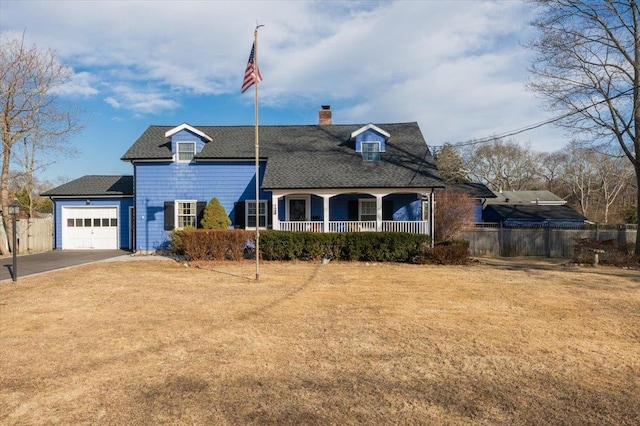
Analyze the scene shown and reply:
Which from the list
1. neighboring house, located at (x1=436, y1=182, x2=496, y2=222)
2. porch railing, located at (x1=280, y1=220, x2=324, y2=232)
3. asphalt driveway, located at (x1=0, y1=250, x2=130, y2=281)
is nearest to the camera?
asphalt driveway, located at (x1=0, y1=250, x2=130, y2=281)

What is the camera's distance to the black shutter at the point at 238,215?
1862 centimetres

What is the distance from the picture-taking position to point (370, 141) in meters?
19.3

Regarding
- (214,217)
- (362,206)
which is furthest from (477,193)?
(214,217)

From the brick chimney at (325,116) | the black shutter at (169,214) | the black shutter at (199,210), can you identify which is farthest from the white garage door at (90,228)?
the brick chimney at (325,116)

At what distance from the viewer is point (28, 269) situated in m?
13.4

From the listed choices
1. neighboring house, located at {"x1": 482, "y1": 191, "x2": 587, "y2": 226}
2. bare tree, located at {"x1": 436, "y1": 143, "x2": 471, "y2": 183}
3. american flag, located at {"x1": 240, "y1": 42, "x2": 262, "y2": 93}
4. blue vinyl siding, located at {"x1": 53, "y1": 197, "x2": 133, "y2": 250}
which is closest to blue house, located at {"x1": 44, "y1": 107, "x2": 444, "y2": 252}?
blue vinyl siding, located at {"x1": 53, "y1": 197, "x2": 133, "y2": 250}

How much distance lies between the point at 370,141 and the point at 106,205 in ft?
46.2

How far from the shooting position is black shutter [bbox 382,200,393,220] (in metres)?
18.7

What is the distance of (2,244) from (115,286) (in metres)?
13.6

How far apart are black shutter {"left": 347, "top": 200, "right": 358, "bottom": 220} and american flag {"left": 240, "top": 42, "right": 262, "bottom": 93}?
8.75m

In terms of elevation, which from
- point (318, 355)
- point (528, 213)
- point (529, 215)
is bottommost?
point (318, 355)

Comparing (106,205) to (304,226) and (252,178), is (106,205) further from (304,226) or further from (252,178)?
(304,226)

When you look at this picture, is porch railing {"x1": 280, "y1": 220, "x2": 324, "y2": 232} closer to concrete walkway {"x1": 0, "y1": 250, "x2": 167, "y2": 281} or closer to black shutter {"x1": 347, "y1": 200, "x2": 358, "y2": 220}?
black shutter {"x1": 347, "y1": 200, "x2": 358, "y2": 220}

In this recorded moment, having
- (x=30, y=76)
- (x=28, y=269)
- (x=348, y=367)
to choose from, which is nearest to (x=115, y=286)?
(x=28, y=269)
